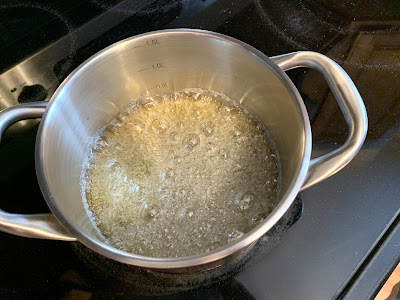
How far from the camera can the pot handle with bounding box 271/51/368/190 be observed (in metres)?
0.57

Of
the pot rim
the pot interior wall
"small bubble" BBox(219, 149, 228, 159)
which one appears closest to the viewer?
the pot rim

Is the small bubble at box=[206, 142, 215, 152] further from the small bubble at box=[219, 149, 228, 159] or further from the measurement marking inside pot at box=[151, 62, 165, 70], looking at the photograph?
the measurement marking inside pot at box=[151, 62, 165, 70]

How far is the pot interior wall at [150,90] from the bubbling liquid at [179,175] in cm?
2

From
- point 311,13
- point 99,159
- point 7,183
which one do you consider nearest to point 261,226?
point 99,159

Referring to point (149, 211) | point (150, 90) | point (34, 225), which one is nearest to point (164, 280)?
point (149, 211)

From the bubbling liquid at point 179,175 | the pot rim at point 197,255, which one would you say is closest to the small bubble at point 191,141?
the bubbling liquid at point 179,175

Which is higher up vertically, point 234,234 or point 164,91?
point 164,91

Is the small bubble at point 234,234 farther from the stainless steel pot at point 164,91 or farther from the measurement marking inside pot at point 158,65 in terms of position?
the measurement marking inside pot at point 158,65

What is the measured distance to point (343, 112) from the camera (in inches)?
24.5

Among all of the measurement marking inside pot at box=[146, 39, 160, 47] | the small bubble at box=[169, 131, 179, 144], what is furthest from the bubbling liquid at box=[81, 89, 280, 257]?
the measurement marking inside pot at box=[146, 39, 160, 47]

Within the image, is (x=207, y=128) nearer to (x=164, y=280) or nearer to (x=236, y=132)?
(x=236, y=132)

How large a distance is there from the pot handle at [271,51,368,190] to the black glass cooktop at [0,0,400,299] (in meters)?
0.17

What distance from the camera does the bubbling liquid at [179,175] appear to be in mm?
688

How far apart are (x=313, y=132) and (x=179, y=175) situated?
0.29 meters
